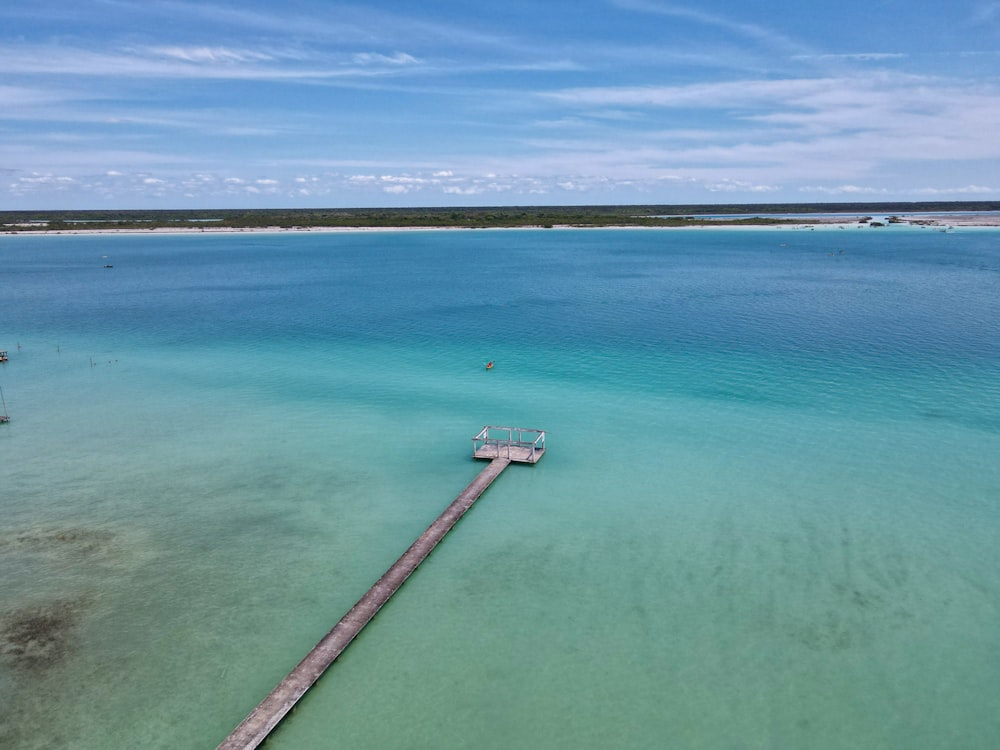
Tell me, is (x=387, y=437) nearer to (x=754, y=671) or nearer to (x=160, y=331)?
(x=754, y=671)

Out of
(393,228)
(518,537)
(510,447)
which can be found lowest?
(518,537)

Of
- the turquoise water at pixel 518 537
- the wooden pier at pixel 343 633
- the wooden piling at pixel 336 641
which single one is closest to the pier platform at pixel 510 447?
the turquoise water at pixel 518 537

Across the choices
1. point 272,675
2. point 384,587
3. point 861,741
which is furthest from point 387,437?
point 861,741

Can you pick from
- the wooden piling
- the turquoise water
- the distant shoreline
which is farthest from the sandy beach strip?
the wooden piling

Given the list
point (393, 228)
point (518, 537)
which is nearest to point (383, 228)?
point (393, 228)

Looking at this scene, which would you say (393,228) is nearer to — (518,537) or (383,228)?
(383,228)

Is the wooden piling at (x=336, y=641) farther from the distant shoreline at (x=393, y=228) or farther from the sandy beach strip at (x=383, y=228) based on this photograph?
the distant shoreline at (x=393, y=228)

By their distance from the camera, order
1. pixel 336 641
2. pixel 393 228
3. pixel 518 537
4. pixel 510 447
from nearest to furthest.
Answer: pixel 336 641
pixel 518 537
pixel 510 447
pixel 393 228
